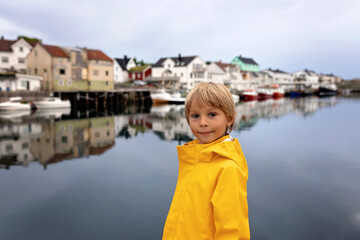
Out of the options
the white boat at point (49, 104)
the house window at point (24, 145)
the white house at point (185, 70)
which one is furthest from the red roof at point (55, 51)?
the house window at point (24, 145)

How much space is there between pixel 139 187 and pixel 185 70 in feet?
192

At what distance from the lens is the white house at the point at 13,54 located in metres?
50.6

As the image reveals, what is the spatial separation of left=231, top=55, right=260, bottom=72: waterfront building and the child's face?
4238 inches

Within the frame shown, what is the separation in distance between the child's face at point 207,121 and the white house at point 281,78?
113358 millimetres

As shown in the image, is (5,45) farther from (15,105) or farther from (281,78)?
(281,78)

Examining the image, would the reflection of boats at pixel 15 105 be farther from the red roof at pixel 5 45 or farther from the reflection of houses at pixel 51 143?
the red roof at pixel 5 45

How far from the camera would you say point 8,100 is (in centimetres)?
3406

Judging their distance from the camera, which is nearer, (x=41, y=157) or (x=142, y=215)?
(x=142, y=215)

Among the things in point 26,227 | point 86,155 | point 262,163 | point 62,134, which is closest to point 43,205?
point 26,227

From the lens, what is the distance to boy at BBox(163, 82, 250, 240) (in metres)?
1.75

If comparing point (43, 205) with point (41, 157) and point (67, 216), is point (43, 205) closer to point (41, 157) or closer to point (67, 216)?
point (67, 216)

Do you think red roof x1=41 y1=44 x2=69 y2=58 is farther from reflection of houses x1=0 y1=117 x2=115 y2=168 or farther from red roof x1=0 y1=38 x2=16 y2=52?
reflection of houses x1=0 y1=117 x2=115 y2=168

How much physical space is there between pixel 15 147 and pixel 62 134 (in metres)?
4.16

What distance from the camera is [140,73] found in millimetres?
73250
